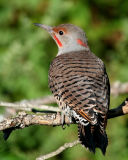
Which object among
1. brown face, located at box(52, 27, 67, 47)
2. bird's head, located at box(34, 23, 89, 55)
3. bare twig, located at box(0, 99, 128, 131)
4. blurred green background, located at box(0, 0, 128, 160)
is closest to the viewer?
bare twig, located at box(0, 99, 128, 131)

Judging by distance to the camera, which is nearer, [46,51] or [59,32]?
[59,32]

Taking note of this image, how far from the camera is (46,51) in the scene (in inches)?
273

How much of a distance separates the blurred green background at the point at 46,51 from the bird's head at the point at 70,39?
3.57 feet

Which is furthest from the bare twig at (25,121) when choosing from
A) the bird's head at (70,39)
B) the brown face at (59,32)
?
the brown face at (59,32)

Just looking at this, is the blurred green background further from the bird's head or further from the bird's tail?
the bird's tail

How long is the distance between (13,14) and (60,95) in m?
3.85

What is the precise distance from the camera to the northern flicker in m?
3.40

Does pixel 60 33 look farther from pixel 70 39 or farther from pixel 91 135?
pixel 91 135

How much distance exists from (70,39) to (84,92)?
1.97 m

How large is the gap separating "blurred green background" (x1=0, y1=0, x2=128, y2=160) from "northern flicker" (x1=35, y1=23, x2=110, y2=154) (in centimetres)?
141

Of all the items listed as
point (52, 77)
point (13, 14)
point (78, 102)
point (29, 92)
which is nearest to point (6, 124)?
point (78, 102)

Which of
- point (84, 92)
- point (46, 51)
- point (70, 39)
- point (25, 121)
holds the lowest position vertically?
point (25, 121)

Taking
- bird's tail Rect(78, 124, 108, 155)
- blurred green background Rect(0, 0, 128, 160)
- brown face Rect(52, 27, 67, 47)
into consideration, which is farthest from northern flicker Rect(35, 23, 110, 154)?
blurred green background Rect(0, 0, 128, 160)

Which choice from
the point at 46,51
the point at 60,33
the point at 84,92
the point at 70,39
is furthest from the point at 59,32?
the point at 84,92
